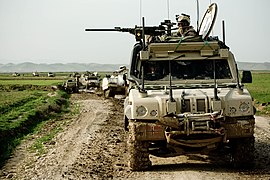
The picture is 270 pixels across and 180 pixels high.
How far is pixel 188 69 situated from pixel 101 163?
2596 mm

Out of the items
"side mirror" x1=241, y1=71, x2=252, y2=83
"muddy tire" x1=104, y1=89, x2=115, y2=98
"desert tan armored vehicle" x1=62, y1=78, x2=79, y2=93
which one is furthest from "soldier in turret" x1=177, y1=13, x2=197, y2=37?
"desert tan armored vehicle" x1=62, y1=78, x2=79, y2=93

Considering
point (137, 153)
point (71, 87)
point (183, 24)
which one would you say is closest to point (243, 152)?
point (137, 153)

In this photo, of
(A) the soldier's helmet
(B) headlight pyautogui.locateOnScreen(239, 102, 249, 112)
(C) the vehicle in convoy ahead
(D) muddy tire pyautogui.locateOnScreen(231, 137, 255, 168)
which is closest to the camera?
(C) the vehicle in convoy ahead

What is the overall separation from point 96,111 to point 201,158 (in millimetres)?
12324

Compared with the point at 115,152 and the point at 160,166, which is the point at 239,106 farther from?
the point at 115,152

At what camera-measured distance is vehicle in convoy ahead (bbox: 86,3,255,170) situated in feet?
26.4

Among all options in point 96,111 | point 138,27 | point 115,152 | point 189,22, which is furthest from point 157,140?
point 96,111

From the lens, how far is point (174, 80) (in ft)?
31.1

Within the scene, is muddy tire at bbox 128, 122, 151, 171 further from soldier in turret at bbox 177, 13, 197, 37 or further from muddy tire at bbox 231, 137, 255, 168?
soldier in turret at bbox 177, 13, 197, 37

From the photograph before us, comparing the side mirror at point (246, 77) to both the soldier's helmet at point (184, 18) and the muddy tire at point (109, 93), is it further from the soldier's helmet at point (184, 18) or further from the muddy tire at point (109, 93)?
the muddy tire at point (109, 93)

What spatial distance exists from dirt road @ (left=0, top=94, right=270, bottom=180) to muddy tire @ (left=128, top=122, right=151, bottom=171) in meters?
0.15

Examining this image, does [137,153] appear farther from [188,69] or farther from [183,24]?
[183,24]

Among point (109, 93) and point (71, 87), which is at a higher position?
point (109, 93)

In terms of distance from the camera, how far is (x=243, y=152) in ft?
28.3
